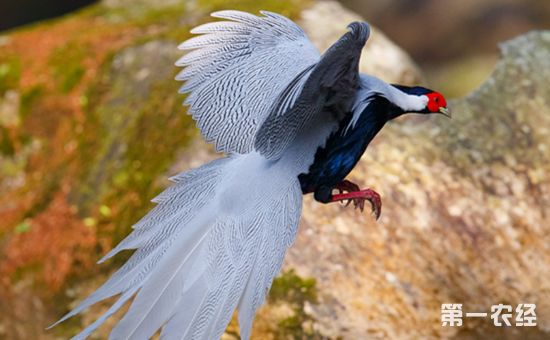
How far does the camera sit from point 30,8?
8.34m

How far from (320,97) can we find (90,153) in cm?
245

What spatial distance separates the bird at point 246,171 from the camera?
1900mm

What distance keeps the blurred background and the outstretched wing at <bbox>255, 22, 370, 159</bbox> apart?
1.23 metres

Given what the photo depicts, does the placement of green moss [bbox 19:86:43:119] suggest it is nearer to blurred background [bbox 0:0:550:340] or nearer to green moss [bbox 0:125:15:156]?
blurred background [bbox 0:0:550:340]

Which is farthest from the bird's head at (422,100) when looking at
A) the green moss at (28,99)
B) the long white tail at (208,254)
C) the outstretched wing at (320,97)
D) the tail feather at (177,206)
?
the green moss at (28,99)

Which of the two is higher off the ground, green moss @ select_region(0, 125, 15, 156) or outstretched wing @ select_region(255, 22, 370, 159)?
outstretched wing @ select_region(255, 22, 370, 159)

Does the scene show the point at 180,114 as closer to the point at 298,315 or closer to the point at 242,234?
the point at 298,315

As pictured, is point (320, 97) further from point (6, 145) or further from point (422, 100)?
point (6, 145)

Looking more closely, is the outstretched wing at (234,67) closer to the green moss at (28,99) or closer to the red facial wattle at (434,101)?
the red facial wattle at (434,101)

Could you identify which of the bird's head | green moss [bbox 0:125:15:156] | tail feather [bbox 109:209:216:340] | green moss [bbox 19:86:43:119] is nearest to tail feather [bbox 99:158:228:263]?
tail feather [bbox 109:209:216:340]

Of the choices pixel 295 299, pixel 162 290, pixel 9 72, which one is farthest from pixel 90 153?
pixel 162 290

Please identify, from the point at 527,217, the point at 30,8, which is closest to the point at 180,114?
the point at 527,217

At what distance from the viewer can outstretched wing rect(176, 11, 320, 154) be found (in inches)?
89.1

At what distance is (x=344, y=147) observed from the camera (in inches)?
86.4
